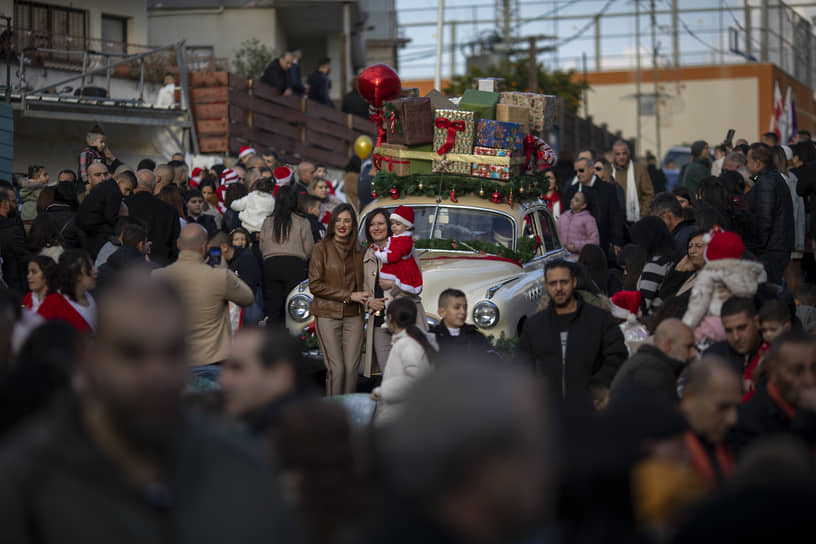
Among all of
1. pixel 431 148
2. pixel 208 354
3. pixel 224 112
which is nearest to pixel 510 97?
pixel 431 148

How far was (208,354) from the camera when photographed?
8.48 meters

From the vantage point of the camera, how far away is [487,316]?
33.3 feet

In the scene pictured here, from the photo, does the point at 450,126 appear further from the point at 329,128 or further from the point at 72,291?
the point at 329,128

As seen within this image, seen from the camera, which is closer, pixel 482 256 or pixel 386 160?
pixel 482 256

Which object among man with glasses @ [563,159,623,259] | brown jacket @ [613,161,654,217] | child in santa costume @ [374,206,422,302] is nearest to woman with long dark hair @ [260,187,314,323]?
child in santa costume @ [374,206,422,302]

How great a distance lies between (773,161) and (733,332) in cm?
Result: 536

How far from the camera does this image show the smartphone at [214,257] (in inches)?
453

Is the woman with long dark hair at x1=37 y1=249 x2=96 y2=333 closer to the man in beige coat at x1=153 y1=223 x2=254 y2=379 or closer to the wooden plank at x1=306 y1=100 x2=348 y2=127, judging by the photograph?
the man in beige coat at x1=153 y1=223 x2=254 y2=379

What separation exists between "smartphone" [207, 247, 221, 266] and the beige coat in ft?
9.72

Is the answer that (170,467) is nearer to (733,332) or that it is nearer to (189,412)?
(189,412)

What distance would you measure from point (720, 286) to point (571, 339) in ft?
3.50

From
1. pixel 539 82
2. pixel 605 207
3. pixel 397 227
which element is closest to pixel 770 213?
pixel 605 207

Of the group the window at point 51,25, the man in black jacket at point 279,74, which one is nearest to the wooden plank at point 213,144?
the man in black jacket at point 279,74

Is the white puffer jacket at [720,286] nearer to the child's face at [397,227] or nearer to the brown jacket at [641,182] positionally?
the child's face at [397,227]
